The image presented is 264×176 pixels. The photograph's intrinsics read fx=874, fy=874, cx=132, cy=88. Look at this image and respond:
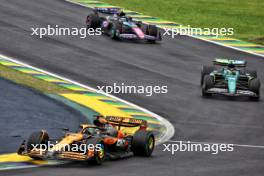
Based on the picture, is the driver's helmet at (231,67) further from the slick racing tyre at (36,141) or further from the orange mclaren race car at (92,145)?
the slick racing tyre at (36,141)

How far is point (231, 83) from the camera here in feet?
108

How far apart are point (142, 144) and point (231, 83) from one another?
11.2 meters

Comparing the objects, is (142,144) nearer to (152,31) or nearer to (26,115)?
(26,115)

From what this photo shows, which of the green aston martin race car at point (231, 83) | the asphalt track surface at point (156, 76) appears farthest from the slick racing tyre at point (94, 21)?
the green aston martin race car at point (231, 83)

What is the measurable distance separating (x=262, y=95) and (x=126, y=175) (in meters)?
15.9

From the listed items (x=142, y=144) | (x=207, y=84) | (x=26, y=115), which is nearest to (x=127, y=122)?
(x=142, y=144)

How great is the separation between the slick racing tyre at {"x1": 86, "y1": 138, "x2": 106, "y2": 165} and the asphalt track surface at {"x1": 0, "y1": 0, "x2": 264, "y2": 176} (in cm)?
20

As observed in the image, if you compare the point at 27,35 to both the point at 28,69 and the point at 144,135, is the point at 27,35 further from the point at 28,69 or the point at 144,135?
the point at 144,135

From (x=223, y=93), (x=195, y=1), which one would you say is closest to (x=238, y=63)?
(x=223, y=93)

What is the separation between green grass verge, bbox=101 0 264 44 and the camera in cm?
4825

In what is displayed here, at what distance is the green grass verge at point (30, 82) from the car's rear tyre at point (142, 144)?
30.3ft

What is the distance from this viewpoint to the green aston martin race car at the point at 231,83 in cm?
3278

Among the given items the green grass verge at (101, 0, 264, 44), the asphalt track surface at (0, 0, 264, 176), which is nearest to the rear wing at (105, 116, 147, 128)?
the asphalt track surface at (0, 0, 264, 176)

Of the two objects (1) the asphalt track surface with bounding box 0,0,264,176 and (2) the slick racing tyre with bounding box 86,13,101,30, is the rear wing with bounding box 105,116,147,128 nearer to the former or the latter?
(1) the asphalt track surface with bounding box 0,0,264,176
